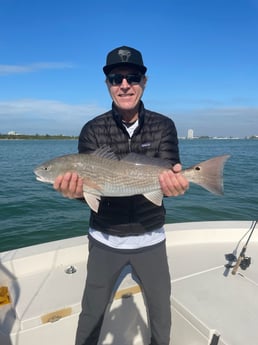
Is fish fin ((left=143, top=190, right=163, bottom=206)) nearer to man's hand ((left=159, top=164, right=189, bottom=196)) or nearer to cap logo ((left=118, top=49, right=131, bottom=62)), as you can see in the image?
man's hand ((left=159, top=164, right=189, bottom=196))

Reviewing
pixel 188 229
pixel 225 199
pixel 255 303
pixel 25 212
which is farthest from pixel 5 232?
pixel 225 199

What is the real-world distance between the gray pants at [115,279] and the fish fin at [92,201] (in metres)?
0.43

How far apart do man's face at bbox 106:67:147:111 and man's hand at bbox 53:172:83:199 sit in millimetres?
925

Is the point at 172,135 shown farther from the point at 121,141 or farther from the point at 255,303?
the point at 255,303

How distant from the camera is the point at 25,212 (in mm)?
13891

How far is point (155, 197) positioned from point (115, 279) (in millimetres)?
1007

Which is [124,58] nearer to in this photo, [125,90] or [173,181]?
[125,90]

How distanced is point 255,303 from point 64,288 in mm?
2554

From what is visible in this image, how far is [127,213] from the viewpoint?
329 cm

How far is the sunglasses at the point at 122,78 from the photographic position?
10.8ft

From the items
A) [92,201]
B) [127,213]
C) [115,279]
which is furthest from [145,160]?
[115,279]

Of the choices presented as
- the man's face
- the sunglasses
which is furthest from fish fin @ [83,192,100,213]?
the sunglasses

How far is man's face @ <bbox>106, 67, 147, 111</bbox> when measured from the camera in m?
3.27

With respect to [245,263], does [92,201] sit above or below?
above
